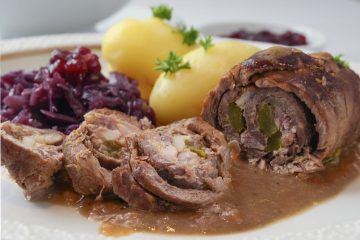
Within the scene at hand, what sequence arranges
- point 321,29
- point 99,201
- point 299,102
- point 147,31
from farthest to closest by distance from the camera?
1. point 321,29
2. point 147,31
3. point 299,102
4. point 99,201

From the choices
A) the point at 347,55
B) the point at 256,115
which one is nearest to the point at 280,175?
A: the point at 256,115

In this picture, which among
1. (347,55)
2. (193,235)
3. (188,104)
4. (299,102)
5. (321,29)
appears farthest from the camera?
(321,29)

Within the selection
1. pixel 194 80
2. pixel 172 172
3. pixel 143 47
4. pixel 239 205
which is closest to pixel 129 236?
pixel 172 172

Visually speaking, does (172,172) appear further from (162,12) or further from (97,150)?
(162,12)

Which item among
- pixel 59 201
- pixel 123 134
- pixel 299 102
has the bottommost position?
pixel 59 201

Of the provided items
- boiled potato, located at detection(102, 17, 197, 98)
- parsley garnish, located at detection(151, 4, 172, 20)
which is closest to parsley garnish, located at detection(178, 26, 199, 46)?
boiled potato, located at detection(102, 17, 197, 98)

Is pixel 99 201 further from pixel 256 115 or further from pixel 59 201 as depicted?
pixel 256 115

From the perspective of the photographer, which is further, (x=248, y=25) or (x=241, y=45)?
(x=248, y=25)
